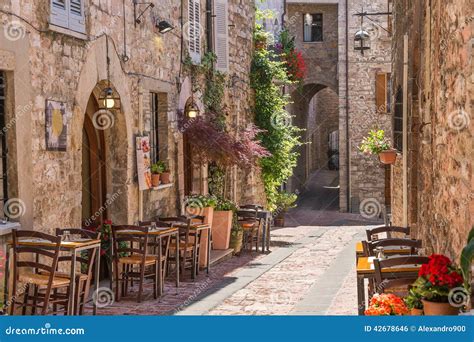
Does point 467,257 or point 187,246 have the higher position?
point 467,257

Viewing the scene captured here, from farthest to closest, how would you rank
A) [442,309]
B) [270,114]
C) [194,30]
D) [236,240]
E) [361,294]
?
[270,114] < [194,30] < [236,240] < [361,294] < [442,309]

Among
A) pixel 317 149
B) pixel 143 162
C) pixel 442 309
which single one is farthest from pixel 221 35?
pixel 317 149

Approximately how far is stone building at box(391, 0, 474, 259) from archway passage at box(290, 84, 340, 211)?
15914 mm

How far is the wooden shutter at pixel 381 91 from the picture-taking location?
24688 millimetres

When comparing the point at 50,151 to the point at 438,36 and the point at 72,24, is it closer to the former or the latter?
the point at 72,24

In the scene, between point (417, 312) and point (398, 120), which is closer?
point (417, 312)

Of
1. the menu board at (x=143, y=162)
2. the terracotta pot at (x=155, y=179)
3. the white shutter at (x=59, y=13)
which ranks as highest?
the white shutter at (x=59, y=13)

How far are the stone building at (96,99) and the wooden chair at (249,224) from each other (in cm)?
99

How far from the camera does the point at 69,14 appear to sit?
872 cm

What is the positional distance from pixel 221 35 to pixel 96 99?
5.82 m

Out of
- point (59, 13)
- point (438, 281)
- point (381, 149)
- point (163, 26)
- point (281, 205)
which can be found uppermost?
point (163, 26)

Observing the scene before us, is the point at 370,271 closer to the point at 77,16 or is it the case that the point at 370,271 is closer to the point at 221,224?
the point at 77,16

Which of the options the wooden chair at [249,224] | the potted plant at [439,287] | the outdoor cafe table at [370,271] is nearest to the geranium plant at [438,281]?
the potted plant at [439,287]

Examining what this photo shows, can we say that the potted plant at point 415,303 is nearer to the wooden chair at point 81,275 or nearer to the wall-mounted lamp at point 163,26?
the wooden chair at point 81,275
